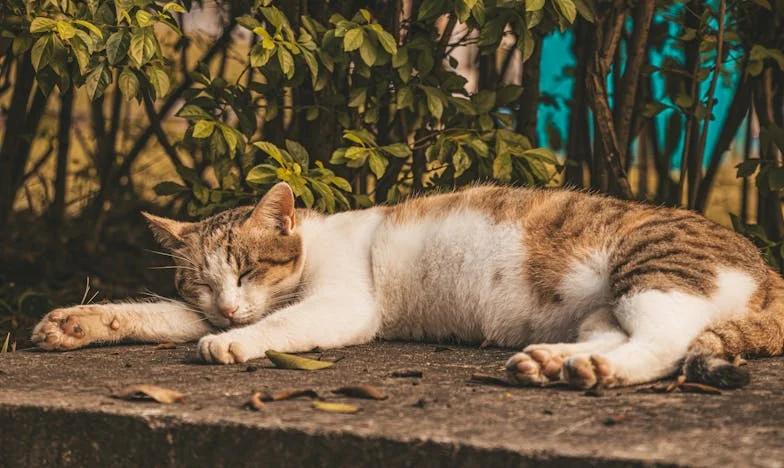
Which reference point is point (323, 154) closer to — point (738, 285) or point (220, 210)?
point (220, 210)

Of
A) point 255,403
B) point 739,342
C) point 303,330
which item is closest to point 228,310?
point 303,330

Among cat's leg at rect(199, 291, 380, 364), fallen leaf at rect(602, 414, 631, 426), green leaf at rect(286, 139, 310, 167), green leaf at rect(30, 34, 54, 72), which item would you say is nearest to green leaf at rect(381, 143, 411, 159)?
green leaf at rect(286, 139, 310, 167)

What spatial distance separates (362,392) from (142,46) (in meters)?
1.61

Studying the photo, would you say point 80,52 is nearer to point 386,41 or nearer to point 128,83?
point 128,83

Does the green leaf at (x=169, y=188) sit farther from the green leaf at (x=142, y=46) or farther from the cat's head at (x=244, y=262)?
the green leaf at (x=142, y=46)

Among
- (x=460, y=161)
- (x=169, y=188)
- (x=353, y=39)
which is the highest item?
(x=353, y=39)

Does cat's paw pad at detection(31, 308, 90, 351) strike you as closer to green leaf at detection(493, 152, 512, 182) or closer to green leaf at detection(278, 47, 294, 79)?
green leaf at detection(278, 47, 294, 79)

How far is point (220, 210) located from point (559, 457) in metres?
2.70

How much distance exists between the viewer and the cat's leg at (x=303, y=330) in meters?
3.16

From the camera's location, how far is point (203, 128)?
383cm

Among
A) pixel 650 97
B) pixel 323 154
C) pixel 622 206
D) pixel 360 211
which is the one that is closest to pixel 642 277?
pixel 622 206

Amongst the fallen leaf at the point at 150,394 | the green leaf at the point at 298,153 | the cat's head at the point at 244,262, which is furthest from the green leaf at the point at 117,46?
the fallen leaf at the point at 150,394

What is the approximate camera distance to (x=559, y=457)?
79.0 inches

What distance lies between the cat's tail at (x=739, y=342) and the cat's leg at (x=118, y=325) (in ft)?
6.38
